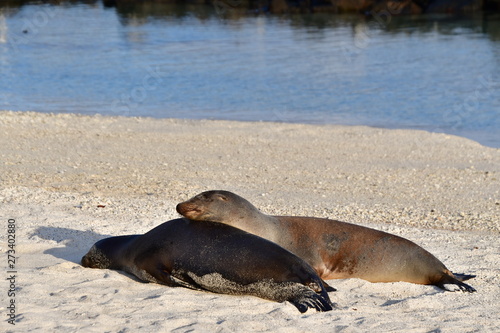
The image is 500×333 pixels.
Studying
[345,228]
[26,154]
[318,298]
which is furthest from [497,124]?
[318,298]

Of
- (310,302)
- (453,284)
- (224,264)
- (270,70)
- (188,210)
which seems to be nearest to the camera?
(310,302)

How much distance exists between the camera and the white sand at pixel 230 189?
5.15m

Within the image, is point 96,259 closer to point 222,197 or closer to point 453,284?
point 222,197

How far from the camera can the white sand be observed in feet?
16.9

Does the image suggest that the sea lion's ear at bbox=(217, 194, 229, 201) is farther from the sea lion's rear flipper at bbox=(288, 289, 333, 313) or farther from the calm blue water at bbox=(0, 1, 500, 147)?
the calm blue water at bbox=(0, 1, 500, 147)

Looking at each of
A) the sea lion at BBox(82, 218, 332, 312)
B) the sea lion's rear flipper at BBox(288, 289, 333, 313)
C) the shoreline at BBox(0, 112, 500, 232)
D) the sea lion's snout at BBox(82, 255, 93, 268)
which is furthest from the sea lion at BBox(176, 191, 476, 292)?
the shoreline at BBox(0, 112, 500, 232)

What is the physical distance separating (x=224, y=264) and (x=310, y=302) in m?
0.76

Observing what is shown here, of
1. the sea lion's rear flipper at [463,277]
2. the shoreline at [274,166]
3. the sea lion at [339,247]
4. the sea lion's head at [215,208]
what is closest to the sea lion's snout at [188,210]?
the sea lion's head at [215,208]

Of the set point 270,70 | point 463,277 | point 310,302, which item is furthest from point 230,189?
point 270,70

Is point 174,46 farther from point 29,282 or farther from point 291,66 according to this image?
point 29,282

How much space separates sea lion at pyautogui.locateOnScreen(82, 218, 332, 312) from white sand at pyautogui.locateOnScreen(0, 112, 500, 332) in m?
0.12

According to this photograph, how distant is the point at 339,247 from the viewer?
6.42 m

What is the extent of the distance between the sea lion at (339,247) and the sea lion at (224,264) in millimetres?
325

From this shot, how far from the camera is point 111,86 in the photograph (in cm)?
2639
